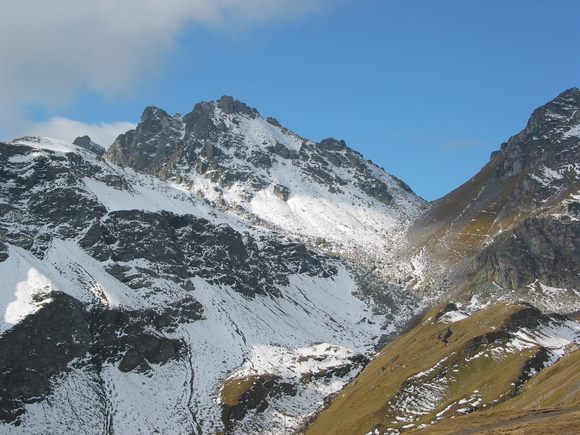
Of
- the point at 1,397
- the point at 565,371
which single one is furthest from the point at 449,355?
the point at 1,397

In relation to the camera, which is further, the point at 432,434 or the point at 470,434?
the point at 432,434

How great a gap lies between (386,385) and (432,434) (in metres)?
88.5

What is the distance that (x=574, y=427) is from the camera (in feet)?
276

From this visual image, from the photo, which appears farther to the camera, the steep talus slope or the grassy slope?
the grassy slope

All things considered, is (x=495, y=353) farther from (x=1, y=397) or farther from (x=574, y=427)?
(x=1, y=397)

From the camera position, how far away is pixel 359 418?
597 ft

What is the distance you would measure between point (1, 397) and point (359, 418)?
9957 centimetres

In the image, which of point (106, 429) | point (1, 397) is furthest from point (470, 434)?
point (1, 397)

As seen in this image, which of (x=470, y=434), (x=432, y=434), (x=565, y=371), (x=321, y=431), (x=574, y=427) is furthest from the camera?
(x=321, y=431)

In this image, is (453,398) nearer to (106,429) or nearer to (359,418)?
(359,418)

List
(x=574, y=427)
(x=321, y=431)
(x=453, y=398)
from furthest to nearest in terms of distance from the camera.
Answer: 1. (x=321, y=431)
2. (x=453, y=398)
3. (x=574, y=427)

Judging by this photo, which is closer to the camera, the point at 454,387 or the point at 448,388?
the point at 454,387

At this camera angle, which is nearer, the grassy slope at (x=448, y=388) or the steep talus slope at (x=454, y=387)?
the steep talus slope at (x=454, y=387)

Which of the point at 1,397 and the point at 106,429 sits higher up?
the point at 1,397
